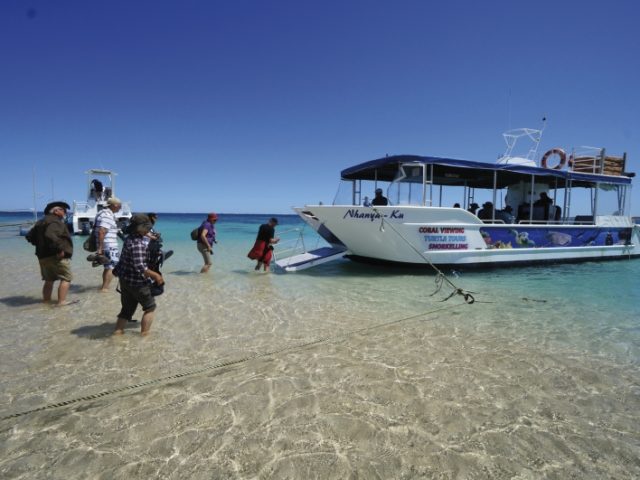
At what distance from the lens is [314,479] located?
2.44m

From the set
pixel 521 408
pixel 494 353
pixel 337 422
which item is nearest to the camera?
pixel 337 422

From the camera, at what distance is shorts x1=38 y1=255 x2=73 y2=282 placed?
5980mm

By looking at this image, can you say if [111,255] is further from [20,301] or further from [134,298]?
[134,298]

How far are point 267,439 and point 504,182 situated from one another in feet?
47.3

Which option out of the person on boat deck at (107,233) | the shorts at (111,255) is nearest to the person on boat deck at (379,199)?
the person on boat deck at (107,233)

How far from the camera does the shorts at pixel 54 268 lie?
5.98 meters

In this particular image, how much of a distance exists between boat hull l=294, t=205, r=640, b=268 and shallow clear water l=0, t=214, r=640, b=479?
10.5 ft

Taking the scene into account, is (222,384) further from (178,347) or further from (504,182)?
(504,182)

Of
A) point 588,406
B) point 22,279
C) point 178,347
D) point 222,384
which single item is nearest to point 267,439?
point 222,384

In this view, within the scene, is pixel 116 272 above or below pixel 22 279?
above

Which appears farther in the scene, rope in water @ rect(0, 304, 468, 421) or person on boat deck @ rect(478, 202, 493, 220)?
person on boat deck @ rect(478, 202, 493, 220)

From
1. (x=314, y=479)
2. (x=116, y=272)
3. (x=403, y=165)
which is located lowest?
(x=314, y=479)

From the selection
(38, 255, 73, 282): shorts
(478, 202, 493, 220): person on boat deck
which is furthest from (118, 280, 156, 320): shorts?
(478, 202, 493, 220): person on boat deck

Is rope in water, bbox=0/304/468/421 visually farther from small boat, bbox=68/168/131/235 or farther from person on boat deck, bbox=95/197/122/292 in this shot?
small boat, bbox=68/168/131/235
